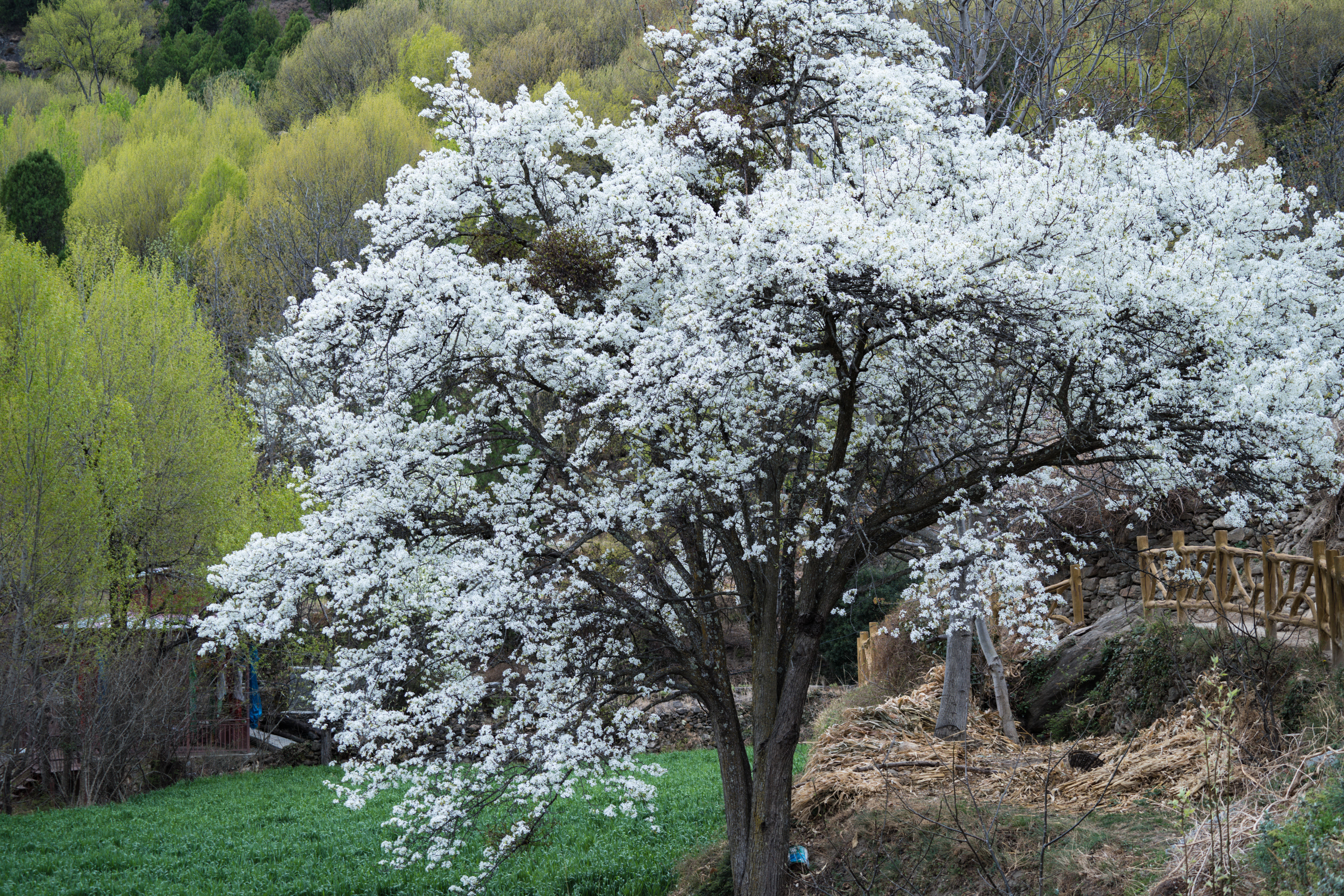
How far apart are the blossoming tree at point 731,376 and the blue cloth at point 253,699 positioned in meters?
14.3

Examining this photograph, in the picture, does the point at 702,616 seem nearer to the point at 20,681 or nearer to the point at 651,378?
the point at 651,378

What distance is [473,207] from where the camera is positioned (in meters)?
9.23

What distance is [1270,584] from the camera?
31.9ft

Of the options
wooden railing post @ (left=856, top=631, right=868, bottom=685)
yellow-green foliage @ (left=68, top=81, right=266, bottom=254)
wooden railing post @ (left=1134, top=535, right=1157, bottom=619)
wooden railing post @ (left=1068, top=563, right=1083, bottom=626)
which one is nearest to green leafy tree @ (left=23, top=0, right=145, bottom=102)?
yellow-green foliage @ (left=68, top=81, right=266, bottom=254)

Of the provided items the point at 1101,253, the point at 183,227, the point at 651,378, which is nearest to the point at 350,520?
the point at 651,378

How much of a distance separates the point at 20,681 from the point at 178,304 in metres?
8.54

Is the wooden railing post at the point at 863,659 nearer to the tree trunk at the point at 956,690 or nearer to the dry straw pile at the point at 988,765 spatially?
the dry straw pile at the point at 988,765

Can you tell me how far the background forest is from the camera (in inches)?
643

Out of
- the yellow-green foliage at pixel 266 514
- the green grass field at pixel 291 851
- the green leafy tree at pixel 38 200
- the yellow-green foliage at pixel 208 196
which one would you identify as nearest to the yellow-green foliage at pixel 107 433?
the yellow-green foliage at pixel 266 514

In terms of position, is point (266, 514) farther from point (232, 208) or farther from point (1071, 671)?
point (1071, 671)

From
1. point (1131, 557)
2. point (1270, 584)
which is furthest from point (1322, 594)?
point (1131, 557)

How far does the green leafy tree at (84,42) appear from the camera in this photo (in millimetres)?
53219

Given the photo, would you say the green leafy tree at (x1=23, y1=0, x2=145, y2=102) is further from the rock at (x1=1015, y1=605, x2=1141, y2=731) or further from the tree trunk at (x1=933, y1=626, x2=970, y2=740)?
the rock at (x1=1015, y1=605, x2=1141, y2=731)

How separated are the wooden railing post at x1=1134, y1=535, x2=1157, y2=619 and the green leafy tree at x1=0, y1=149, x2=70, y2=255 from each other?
3085 cm
